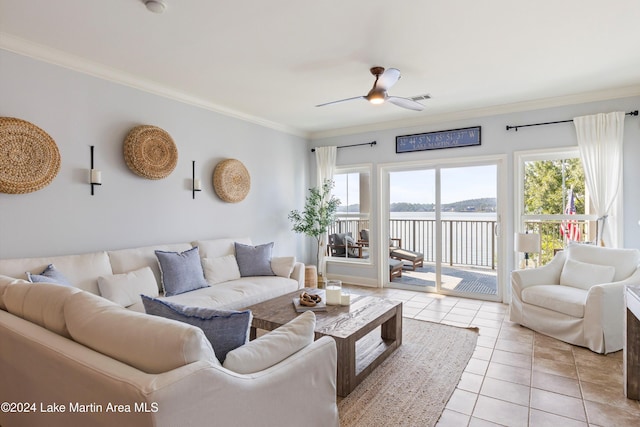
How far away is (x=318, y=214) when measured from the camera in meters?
5.50

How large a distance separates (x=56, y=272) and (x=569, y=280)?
470cm

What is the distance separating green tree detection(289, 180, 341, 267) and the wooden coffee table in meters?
2.14

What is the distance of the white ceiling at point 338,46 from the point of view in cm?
231

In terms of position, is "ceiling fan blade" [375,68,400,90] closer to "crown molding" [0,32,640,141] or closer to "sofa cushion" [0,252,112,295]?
"crown molding" [0,32,640,141]

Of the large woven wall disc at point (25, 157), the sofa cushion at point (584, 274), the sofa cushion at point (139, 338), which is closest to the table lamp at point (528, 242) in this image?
the sofa cushion at point (584, 274)

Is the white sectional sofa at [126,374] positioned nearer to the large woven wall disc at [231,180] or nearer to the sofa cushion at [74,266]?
the sofa cushion at [74,266]

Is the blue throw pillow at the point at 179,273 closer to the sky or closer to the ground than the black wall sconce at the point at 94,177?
closer to the ground

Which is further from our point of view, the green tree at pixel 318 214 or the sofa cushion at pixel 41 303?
the green tree at pixel 318 214

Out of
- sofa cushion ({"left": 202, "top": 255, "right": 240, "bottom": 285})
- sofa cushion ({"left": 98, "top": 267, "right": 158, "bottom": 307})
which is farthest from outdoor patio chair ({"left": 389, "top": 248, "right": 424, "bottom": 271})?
sofa cushion ({"left": 98, "top": 267, "right": 158, "bottom": 307})

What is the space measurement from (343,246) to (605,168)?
3659 mm

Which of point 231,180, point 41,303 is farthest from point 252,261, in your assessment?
point 41,303

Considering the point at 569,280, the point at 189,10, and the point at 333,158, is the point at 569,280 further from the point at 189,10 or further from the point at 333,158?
the point at 189,10

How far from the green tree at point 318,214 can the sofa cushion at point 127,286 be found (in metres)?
2.70

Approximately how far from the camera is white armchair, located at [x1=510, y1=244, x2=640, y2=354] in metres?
2.90
